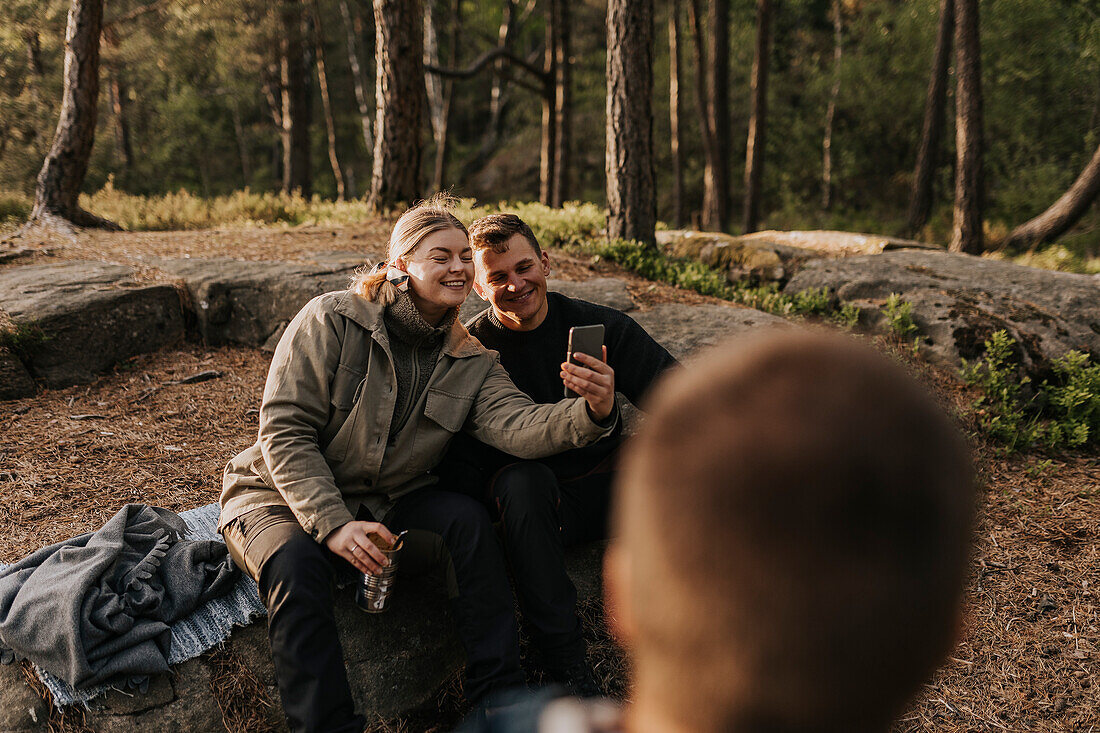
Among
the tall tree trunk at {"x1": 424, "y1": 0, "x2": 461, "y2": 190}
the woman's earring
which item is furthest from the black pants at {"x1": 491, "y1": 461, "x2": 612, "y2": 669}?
the tall tree trunk at {"x1": 424, "y1": 0, "x2": 461, "y2": 190}

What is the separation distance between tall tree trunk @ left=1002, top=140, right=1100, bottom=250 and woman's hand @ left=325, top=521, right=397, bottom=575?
10.5 metres

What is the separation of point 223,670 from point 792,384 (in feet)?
9.05

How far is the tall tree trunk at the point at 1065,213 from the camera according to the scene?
30.1 ft

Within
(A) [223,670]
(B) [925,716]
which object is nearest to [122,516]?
(A) [223,670]

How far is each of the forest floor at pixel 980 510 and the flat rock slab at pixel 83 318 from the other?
0.49ft

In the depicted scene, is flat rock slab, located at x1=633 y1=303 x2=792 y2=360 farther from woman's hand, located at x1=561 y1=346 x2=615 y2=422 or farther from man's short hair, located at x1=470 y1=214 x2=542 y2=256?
woman's hand, located at x1=561 y1=346 x2=615 y2=422

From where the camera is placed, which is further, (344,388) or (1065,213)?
(1065,213)

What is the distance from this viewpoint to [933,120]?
14.8m

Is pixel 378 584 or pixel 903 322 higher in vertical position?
pixel 903 322

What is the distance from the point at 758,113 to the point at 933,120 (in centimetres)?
432

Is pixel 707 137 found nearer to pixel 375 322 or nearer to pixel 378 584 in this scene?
pixel 375 322

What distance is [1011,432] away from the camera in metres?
4.70

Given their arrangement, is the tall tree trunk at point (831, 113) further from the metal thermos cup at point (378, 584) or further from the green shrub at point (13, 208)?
the metal thermos cup at point (378, 584)

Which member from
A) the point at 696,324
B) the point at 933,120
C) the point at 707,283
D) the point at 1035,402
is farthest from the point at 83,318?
the point at 933,120
